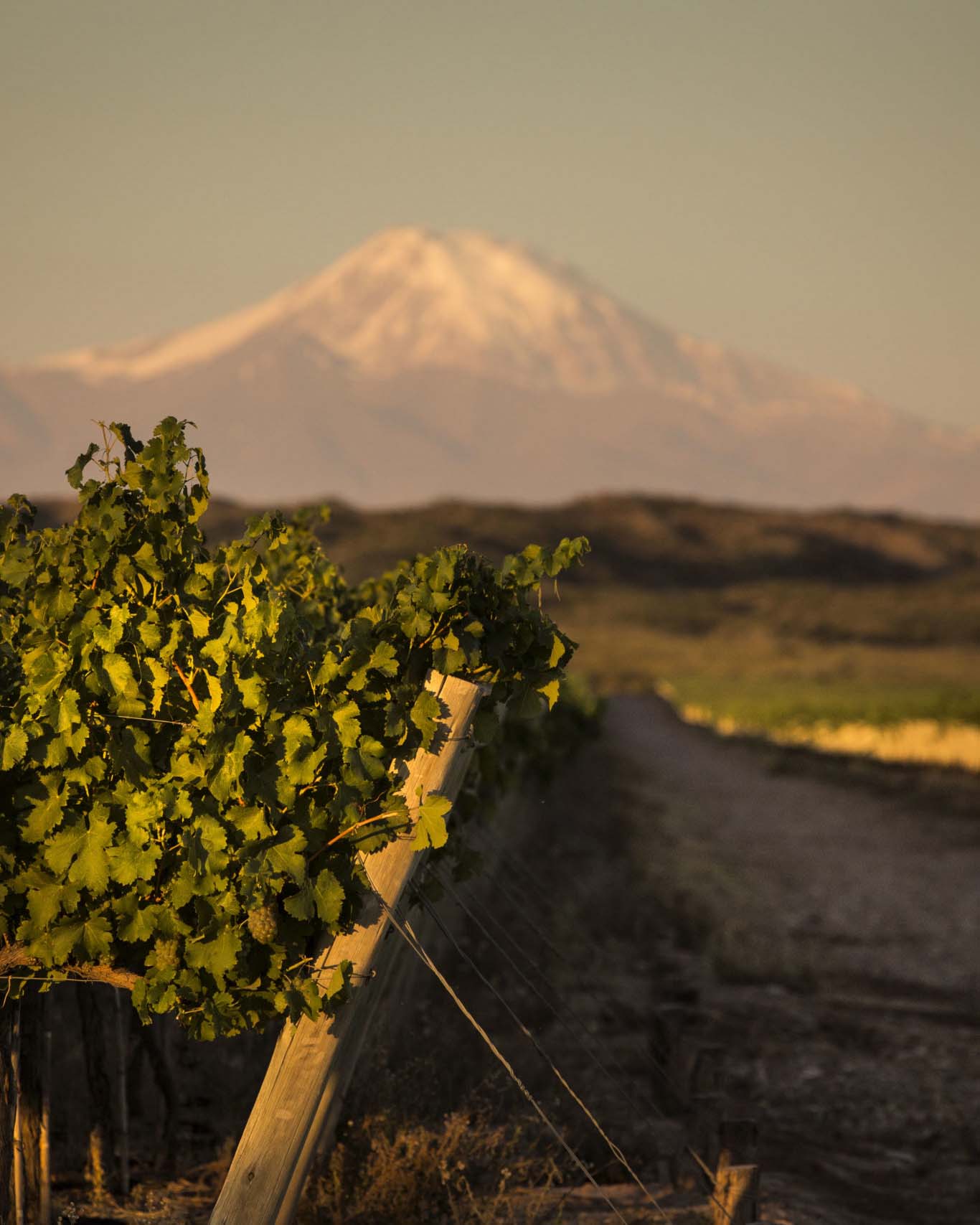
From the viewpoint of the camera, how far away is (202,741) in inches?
169

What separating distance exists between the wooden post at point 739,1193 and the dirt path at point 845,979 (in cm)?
144

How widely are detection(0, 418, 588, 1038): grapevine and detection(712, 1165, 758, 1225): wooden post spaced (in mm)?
1982

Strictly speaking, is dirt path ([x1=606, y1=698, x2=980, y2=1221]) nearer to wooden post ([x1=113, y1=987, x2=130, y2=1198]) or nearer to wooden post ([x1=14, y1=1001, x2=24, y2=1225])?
wooden post ([x1=113, y1=987, x2=130, y2=1198])

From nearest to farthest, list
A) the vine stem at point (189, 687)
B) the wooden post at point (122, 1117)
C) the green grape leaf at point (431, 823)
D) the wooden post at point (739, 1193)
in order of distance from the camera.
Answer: the green grape leaf at point (431, 823), the vine stem at point (189, 687), the wooden post at point (739, 1193), the wooden post at point (122, 1117)

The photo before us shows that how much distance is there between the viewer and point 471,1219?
525 centimetres

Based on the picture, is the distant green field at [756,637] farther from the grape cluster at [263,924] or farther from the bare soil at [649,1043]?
the grape cluster at [263,924]

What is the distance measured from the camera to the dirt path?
7484 mm

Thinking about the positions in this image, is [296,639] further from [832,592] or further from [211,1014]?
[832,592]

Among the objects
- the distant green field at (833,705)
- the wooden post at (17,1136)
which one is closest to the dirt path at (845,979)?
the wooden post at (17,1136)

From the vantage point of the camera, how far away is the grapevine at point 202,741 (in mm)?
4137

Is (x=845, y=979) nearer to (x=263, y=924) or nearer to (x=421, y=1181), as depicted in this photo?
(x=421, y=1181)

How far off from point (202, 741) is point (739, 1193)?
8.81 feet

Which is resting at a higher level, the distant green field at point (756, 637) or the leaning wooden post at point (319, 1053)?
the leaning wooden post at point (319, 1053)

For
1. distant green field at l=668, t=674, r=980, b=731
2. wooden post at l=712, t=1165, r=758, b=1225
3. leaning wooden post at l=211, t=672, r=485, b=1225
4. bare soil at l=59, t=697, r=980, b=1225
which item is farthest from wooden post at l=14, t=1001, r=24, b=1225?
distant green field at l=668, t=674, r=980, b=731
